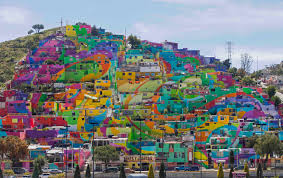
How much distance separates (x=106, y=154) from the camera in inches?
2158

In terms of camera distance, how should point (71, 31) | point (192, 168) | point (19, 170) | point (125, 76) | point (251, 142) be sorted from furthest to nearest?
point (71, 31), point (125, 76), point (251, 142), point (192, 168), point (19, 170)

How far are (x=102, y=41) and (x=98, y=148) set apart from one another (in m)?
40.7

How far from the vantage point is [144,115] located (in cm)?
6988

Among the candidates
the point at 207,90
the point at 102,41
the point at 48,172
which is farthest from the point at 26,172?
the point at 102,41

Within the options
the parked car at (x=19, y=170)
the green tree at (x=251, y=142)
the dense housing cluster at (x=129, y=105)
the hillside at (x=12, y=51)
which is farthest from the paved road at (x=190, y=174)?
the hillside at (x=12, y=51)

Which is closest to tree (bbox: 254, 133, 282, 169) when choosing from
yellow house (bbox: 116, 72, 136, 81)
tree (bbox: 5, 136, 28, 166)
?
tree (bbox: 5, 136, 28, 166)

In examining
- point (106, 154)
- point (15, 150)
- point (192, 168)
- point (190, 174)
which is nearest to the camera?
point (190, 174)

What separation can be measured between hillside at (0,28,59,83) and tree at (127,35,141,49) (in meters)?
17.1

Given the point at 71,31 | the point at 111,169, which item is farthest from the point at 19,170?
the point at 71,31

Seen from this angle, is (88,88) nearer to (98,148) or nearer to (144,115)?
(144,115)

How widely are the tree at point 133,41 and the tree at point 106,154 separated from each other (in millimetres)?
48253

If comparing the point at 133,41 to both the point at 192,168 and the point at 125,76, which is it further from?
the point at 192,168

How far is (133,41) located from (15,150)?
52.8 metres

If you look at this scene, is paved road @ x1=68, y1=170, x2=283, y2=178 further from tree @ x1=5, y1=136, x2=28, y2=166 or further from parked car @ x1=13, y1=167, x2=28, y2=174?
tree @ x1=5, y1=136, x2=28, y2=166
